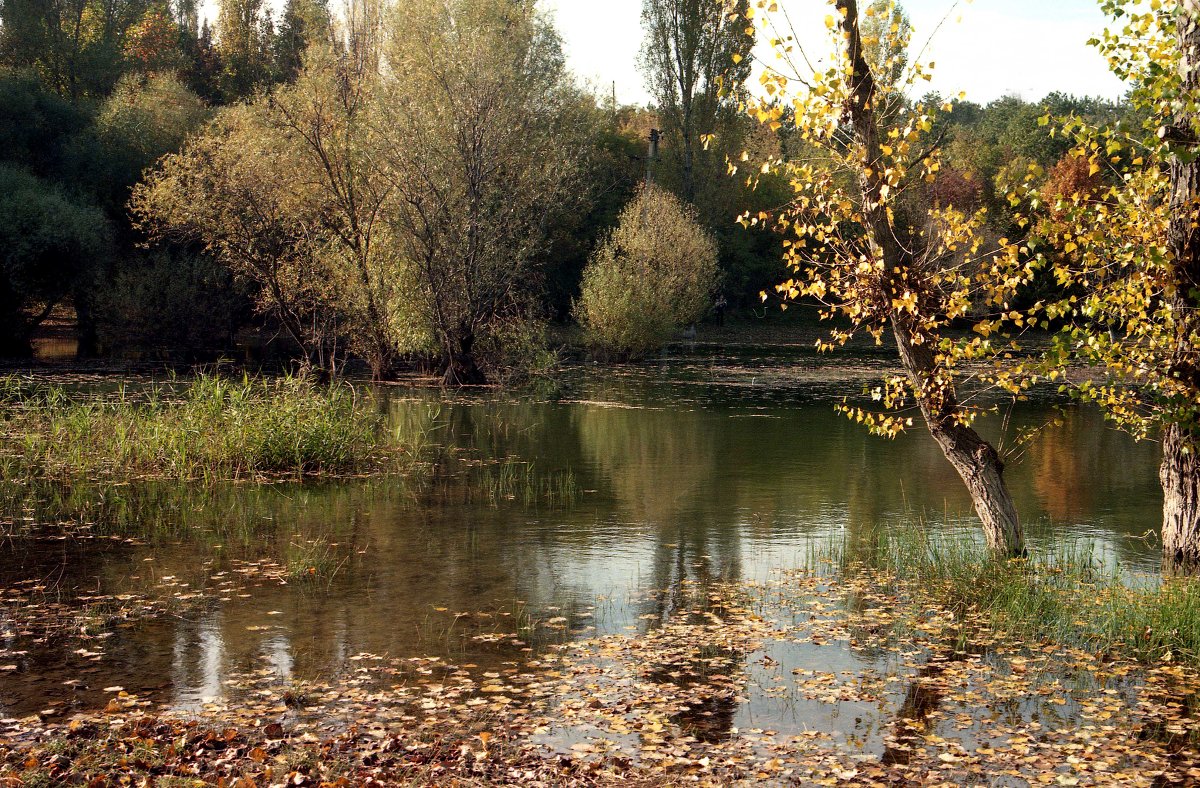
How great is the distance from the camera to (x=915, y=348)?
10.0 metres

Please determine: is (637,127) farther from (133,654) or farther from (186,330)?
(133,654)

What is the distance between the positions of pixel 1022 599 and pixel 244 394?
11878 millimetres

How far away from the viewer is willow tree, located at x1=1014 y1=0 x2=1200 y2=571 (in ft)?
28.3

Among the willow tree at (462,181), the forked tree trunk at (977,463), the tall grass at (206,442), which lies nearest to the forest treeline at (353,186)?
the willow tree at (462,181)

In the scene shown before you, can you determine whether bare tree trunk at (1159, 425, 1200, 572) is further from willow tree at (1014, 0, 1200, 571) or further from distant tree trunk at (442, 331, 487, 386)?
distant tree trunk at (442, 331, 487, 386)

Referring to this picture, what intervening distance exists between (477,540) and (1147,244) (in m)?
7.32

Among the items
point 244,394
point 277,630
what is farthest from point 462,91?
point 277,630

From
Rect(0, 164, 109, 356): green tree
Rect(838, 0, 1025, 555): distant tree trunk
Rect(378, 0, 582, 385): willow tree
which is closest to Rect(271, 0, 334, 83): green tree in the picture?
Rect(0, 164, 109, 356): green tree

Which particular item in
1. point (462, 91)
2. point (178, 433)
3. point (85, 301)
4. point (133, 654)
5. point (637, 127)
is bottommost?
point (133, 654)

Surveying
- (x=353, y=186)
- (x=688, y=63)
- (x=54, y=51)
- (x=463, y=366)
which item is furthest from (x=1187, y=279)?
(x=54, y=51)

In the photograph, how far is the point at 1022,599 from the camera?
30.0 ft

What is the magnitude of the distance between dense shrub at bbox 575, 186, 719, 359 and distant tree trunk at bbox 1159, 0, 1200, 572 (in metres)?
29.0

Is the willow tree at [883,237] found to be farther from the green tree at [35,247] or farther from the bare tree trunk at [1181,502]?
the green tree at [35,247]

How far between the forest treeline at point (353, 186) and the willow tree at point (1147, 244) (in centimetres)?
1036
